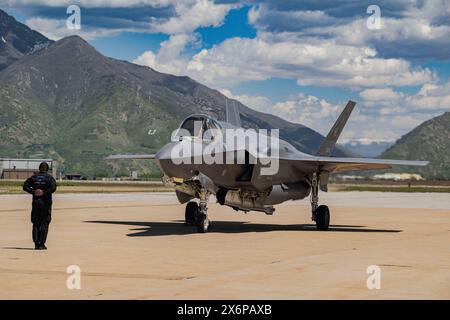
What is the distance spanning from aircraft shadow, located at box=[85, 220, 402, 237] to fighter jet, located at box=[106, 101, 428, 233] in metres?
0.74

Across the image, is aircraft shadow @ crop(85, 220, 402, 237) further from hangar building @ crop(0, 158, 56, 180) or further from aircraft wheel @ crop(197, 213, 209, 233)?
hangar building @ crop(0, 158, 56, 180)

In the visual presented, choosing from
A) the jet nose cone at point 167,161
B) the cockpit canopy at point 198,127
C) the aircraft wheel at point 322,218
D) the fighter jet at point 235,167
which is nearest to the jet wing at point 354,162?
the fighter jet at point 235,167

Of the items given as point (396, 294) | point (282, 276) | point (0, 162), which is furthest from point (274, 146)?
point (0, 162)

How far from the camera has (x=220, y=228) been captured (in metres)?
26.5

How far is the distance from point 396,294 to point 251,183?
13.2 m

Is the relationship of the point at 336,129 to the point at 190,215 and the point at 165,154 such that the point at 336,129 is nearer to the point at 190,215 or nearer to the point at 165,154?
the point at 190,215

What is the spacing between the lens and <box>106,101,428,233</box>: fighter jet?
22.3 m

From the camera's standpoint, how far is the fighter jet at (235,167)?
22297 millimetres

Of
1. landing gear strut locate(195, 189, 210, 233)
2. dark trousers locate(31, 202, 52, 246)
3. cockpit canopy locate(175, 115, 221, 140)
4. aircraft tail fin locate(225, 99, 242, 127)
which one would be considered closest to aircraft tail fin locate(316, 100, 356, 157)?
aircraft tail fin locate(225, 99, 242, 127)

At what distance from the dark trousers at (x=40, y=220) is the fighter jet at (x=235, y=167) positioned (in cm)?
423

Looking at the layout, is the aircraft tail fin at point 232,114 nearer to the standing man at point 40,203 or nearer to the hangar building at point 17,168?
the standing man at point 40,203
